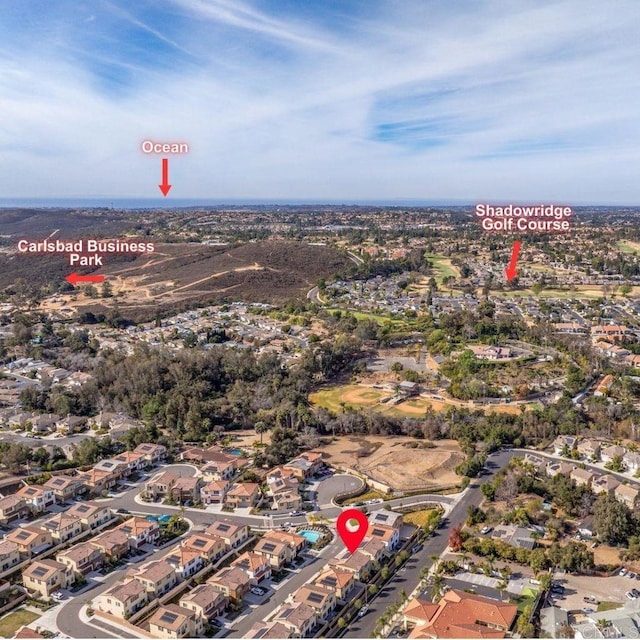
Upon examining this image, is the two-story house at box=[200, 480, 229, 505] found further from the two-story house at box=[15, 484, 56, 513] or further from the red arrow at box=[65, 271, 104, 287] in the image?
the red arrow at box=[65, 271, 104, 287]

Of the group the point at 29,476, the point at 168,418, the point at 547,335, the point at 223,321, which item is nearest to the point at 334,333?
the point at 223,321

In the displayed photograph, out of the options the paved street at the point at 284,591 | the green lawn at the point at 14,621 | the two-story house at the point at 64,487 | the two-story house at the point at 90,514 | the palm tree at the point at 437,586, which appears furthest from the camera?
the two-story house at the point at 64,487

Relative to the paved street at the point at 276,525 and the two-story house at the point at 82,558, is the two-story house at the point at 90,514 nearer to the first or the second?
the paved street at the point at 276,525

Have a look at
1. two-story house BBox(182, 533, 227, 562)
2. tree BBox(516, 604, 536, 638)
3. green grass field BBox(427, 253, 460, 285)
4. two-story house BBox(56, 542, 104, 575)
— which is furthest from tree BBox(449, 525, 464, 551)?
green grass field BBox(427, 253, 460, 285)

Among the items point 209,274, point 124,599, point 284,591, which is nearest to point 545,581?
point 284,591

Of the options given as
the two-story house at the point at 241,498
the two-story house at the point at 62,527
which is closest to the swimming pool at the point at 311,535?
the two-story house at the point at 241,498

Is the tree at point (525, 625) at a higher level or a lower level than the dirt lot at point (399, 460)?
higher
